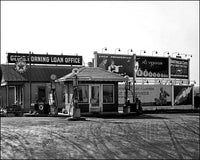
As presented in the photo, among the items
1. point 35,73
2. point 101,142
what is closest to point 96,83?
point 35,73

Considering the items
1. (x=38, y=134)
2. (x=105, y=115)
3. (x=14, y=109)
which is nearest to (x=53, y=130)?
(x=38, y=134)

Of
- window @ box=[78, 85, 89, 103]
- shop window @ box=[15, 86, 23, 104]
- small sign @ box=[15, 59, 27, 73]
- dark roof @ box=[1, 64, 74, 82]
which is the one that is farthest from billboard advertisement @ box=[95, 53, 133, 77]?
window @ box=[78, 85, 89, 103]

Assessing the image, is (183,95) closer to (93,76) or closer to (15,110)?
(93,76)

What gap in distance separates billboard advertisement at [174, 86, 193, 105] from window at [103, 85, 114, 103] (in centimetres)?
1743

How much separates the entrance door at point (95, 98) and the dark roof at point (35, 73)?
919 centimetres

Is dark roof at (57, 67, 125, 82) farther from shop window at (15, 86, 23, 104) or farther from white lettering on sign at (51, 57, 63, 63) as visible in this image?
white lettering on sign at (51, 57, 63, 63)

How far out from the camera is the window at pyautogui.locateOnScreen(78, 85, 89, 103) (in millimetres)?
25828

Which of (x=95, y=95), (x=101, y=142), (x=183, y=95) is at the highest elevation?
(x=95, y=95)

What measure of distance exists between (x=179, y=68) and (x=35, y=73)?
18.5 metres

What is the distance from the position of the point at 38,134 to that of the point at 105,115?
11636 mm

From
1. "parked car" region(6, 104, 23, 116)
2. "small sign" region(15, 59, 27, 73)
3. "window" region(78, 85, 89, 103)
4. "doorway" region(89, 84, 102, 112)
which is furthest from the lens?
"small sign" region(15, 59, 27, 73)

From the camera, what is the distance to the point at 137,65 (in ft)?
132

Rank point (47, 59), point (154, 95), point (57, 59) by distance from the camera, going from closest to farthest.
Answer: point (47, 59)
point (57, 59)
point (154, 95)

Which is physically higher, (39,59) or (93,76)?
(39,59)
